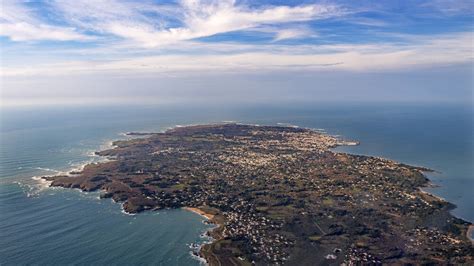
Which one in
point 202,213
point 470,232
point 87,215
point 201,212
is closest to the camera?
point 470,232

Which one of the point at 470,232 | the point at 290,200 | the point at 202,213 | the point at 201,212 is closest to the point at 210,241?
the point at 202,213

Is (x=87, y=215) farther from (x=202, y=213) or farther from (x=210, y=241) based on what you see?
(x=210, y=241)

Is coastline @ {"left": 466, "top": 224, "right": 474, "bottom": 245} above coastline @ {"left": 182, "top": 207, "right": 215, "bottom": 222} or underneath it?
underneath

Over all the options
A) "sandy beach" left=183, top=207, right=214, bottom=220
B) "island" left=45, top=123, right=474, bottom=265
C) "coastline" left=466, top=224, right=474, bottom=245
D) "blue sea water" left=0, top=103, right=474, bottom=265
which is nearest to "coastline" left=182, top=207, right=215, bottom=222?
"sandy beach" left=183, top=207, right=214, bottom=220

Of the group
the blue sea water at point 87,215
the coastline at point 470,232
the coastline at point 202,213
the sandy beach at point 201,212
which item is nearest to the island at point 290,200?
the sandy beach at point 201,212

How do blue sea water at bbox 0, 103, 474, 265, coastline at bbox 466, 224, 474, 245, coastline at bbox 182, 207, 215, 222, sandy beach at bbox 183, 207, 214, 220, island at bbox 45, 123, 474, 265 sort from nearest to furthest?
1. blue sea water at bbox 0, 103, 474, 265
2. island at bbox 45, 123, 474, 265
3. coastline at bbox 466, 224, 474, 245
4. coastline at bbox 182, 207, 215, 222
5. sandy beach at bbox 183, 207, 214, 220

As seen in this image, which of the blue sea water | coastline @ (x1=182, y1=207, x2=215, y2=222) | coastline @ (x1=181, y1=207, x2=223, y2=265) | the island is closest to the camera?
coastline @ (x1=181, y1=207, x2=223, y2=265)

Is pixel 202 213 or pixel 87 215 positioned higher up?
pixel 87 215

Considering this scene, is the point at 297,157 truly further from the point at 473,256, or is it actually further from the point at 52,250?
the point at 52,250

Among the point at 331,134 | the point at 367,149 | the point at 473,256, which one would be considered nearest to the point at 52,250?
the point at 473,256

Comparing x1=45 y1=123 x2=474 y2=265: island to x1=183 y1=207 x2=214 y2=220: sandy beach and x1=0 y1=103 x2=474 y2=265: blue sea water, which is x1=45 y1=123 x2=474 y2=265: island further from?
x1=0 y1=103 x2=474 y2=265: blue sea water
